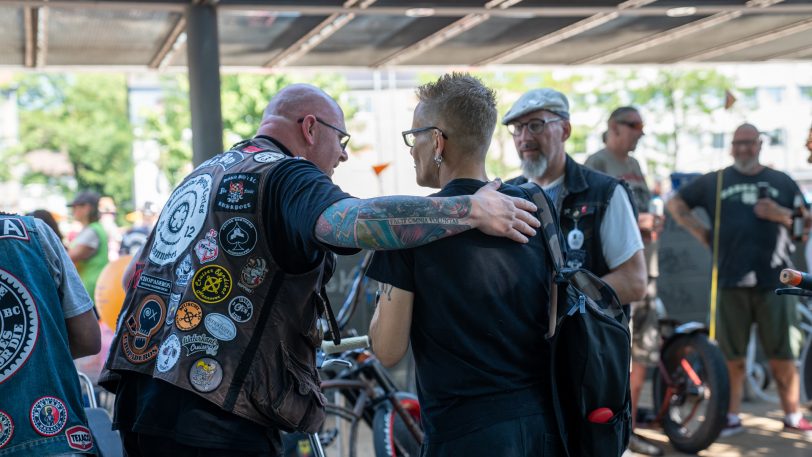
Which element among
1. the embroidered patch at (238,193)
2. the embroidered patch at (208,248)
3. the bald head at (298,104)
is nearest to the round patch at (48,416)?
the embroidered patch at (208,248)

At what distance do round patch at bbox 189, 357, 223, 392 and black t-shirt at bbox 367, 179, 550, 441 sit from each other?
1.80 ft

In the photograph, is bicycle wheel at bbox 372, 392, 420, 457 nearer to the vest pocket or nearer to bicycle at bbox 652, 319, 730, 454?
bicycle at bbox 652, 319, 730, 454

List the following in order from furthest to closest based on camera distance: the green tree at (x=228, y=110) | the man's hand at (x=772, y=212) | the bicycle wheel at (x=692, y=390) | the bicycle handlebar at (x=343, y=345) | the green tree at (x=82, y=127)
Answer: the green tree at (x=82, y=127), the green tree at (x=228, y=110), the man's hand at (x=772, y=212), the bicycle wheel at (x=692, y=390), the bicycle handlebar at (x=343, y=345)

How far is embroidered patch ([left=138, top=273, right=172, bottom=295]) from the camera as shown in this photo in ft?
9.31

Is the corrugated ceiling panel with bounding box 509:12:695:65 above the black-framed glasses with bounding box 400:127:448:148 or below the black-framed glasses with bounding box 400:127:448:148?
above

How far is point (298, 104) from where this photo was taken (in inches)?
128

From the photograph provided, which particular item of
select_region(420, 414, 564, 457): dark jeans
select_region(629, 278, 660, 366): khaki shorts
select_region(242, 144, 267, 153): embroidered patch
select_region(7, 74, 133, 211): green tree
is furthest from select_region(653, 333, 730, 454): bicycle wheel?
select_region(7, 74, 133, 211): green tree

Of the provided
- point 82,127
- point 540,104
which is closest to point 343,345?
point 540,104

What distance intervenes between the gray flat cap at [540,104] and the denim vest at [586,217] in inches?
15.1

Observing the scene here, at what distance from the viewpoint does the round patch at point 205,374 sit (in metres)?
2.68

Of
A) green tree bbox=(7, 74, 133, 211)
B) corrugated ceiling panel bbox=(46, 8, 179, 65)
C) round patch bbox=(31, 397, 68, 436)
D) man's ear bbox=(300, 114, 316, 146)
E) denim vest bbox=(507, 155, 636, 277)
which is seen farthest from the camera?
green tree bbox=(7, 74, 133, 211)

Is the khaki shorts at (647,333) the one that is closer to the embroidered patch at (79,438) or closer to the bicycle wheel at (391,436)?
the bicycle wheel at (391,436)

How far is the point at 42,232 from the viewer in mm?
3043

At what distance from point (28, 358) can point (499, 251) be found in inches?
55.3
